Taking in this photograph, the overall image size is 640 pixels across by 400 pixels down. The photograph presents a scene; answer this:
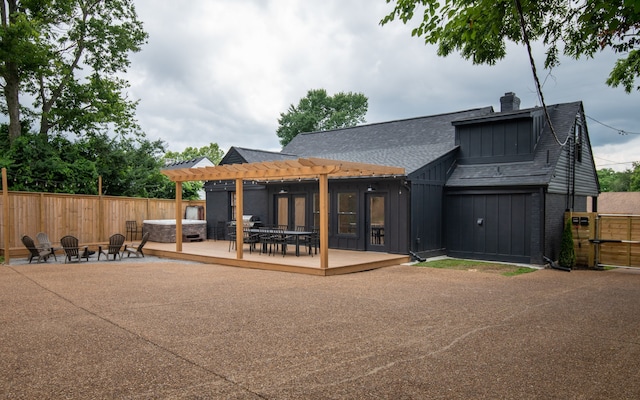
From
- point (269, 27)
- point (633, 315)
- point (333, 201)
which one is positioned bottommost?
point (633, 315)

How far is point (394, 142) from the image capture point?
1666 centimetres

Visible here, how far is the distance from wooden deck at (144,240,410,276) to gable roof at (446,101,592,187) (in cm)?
324

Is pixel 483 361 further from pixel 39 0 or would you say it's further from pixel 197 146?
pixel 197 146

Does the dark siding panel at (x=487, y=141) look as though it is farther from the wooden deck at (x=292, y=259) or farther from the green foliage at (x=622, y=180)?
the green foliage at (x=622, y=180)

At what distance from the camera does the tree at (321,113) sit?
41.3m

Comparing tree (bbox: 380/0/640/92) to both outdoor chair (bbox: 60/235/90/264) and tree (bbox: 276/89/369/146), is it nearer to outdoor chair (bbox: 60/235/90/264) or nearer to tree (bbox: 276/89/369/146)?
outdoor chair (bbox: 60/235/90/264)

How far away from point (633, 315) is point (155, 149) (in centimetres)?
2254

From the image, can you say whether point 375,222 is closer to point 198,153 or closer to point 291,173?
point 291,173

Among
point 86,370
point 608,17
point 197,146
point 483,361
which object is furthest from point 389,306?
point 197,146

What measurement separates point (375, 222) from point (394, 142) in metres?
4.53

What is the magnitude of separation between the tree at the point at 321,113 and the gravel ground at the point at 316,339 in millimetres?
33284

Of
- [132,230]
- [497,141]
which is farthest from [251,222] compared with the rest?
[497,141]

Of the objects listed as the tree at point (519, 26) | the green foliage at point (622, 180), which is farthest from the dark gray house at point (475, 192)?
the green foliage at point (622, 180)

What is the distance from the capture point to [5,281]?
892 centimetres
